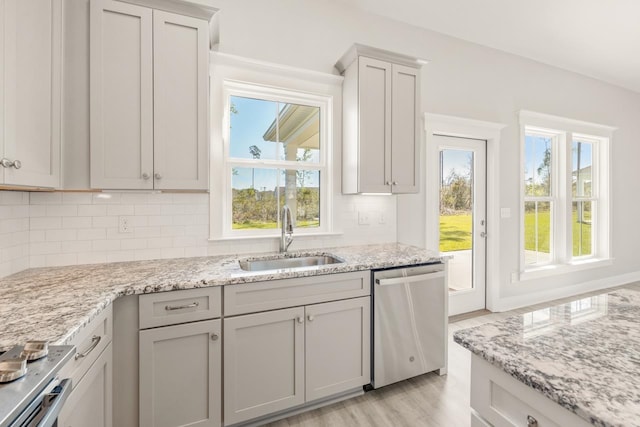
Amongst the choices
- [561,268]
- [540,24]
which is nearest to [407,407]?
[561,268]

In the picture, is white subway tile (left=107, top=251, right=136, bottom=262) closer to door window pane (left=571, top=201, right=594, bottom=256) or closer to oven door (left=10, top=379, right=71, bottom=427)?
oven door (left=10, top=379, right=71, bottom=427)

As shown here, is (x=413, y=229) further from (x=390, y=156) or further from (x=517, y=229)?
(x=517, y=229)

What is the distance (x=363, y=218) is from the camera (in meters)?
2.77

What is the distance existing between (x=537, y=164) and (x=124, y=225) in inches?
189

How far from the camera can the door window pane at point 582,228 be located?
4.39 m

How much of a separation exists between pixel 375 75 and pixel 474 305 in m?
2.84

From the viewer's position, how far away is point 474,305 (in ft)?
11.5

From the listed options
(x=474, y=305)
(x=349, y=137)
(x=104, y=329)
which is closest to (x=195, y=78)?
(x=349, y=137)

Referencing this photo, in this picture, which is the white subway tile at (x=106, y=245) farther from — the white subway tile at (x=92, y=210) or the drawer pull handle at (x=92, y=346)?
the drawer pull handle at (x=92, y=346)

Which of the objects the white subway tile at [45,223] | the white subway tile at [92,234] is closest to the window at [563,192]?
the white subway tile at [92,234]

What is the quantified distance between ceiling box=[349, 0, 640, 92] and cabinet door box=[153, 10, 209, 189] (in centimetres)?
169

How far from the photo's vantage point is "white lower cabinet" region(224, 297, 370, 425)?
5.50 ft

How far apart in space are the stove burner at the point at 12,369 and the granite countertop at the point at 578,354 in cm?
116

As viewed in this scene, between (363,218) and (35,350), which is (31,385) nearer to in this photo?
(35,350)
